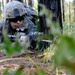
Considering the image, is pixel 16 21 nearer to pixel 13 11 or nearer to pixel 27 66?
pixel 13 11

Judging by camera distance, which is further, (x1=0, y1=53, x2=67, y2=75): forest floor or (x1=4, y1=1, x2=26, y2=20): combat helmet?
(x1=4, y1=1, x2=26, y2=20): combat helmet


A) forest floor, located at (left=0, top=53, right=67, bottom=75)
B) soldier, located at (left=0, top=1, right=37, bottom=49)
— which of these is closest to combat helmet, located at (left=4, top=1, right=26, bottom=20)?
soldier, located at (left=0, top=1, right=37, bottom=49)

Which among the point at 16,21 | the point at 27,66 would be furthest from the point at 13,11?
the point at 27,66

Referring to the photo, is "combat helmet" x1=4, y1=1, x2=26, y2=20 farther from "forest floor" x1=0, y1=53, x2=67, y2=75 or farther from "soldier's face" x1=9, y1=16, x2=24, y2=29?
"forest floor" x1=0, y1=53, x2=67, y2=75

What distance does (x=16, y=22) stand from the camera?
478 centimetres

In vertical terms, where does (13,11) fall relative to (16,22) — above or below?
above

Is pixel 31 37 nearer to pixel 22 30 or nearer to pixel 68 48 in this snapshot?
pixel 22 30

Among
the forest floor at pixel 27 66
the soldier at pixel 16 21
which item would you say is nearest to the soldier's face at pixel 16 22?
the soldier at pixel 16 21

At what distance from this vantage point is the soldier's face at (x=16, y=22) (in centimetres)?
→ 477

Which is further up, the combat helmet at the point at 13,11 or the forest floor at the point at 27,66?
the combat helmet at the point at 13,11

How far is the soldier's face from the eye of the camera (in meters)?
4.77

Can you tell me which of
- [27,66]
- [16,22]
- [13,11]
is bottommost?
[27,66]

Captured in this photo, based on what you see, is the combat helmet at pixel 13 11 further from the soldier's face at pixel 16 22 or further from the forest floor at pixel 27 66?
the forest floor at pixel 27 66

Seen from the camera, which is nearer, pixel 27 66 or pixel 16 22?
pixel 27 66
